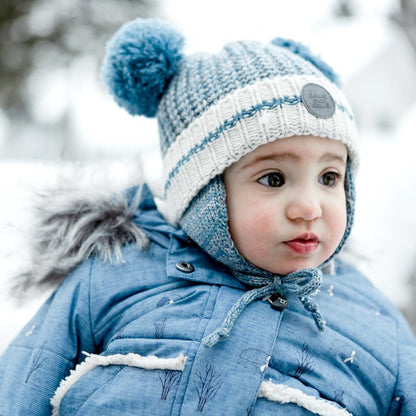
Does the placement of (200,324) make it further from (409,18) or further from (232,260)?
(409,18)

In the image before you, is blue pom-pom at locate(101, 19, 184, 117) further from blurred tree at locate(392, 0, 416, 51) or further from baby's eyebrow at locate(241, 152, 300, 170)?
blurred tree at locate(392, 0, 416, 51)

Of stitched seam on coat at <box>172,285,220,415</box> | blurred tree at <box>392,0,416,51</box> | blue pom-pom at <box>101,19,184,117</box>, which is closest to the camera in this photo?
stitched seam on coat at <box>172,285,220,415</box>

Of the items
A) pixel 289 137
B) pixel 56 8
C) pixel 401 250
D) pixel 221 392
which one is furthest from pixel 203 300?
pixel 56 8

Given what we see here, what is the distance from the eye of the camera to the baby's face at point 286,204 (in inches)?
35.1

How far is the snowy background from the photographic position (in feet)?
4.16

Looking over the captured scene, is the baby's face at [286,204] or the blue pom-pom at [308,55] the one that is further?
the blue pom-pom at [308,55]

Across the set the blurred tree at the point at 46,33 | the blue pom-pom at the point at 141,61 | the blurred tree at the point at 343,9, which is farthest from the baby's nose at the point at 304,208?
the blurred tree at the point at 46,33

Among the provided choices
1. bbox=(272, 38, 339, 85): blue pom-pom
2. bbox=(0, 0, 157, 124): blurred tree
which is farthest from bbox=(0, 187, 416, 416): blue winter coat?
bbox=(0, 0, 157, 124): blurred tree

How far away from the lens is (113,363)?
89 centimetres

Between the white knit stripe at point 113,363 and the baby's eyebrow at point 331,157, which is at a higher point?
the baby's eyebrow at point 331,157

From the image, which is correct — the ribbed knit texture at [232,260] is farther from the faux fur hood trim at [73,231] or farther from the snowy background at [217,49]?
the snowy background at [217,49]

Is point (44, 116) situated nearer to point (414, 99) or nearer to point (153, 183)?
point (414, 99)

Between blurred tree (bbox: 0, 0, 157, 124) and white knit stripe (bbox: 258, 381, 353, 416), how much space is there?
495cm

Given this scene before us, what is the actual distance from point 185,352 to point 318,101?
21.7 inches
